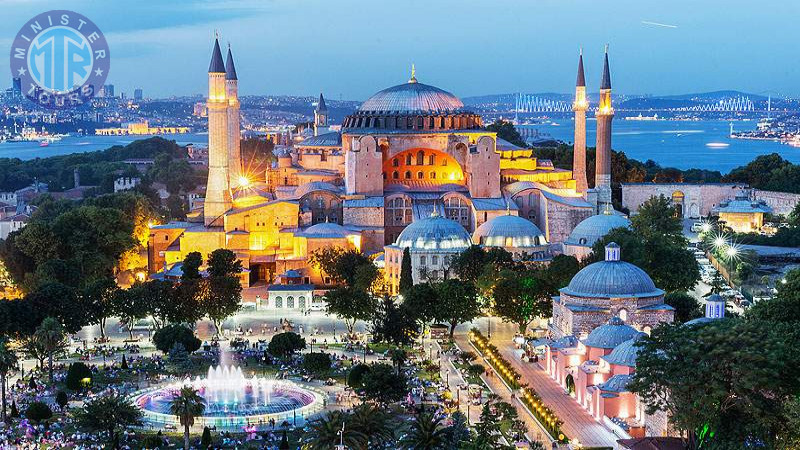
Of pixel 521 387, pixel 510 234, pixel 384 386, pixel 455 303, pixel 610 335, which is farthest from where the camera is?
pixel 510 234

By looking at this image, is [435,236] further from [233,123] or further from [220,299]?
[233,123]

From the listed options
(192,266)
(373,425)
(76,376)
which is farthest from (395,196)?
(373,425)

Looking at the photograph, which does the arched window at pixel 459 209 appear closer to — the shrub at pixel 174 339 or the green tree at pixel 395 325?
the green tree at pixel 395 325

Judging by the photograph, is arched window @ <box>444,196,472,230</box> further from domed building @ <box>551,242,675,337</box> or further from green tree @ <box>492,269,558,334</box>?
domed building @ <box>551,242,675,337</box>

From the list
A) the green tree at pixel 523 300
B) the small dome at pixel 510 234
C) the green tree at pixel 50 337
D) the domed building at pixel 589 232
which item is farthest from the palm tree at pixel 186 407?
the domed building at pixel 589 232

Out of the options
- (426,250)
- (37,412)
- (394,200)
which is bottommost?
(37,412)

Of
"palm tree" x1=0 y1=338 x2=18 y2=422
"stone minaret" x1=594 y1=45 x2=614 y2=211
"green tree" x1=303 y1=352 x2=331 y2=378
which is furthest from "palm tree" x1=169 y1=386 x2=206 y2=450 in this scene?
"stone minaret" x1=594 y1=45 x2=614 y2=211

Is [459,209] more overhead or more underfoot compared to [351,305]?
more overhead
